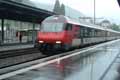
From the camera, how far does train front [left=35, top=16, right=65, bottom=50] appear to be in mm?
21984

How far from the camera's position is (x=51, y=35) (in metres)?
22.3

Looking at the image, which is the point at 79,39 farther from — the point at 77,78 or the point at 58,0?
the point at 58,0

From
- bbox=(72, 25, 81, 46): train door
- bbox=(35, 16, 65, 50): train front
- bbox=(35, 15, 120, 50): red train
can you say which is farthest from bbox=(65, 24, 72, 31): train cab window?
bbox=(72, 25, 81, 46): train door

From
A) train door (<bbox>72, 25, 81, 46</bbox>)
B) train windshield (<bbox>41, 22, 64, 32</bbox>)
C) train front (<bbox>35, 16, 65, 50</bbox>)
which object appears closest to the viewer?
train front (<bbox>35, 16, 65, 50</bbox>)

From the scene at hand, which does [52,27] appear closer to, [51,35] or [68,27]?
[51,35]

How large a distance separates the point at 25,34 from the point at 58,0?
168ft

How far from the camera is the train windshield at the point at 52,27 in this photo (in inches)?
887

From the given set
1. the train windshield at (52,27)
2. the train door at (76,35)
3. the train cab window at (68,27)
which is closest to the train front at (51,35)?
the train windshield at (52,27)

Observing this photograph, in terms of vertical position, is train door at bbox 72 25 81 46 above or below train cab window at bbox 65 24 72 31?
below

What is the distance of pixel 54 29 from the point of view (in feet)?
74.6

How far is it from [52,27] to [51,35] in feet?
2.87

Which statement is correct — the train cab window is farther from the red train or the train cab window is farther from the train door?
the train door

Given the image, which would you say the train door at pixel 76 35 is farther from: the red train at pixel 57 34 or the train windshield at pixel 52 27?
the train windshield at pixel 52 27

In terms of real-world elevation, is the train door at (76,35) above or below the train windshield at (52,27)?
below
